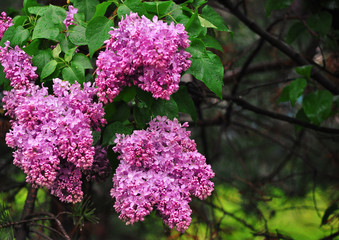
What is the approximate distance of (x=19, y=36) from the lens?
1.06 m

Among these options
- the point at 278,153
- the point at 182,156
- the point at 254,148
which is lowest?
the point at 182,156

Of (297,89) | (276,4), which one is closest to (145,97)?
(297,89)

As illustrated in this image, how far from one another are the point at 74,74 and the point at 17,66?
14 centimetres

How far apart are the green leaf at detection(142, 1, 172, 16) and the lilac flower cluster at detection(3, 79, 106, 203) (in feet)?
0.79

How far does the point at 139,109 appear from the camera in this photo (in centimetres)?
106

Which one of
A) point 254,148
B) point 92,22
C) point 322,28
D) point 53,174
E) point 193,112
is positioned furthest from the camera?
point 254,148

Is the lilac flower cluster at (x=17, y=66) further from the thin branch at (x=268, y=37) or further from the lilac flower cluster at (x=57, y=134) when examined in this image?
the thin branch at (x=268, y=37)

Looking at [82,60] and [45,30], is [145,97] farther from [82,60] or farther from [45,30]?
[45,30]

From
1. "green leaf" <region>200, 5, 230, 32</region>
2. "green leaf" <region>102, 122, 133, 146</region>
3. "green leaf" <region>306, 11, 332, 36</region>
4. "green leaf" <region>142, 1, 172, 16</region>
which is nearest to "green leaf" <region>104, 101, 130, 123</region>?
→ "green leaf" <region>102, 122, 133, 146</region>

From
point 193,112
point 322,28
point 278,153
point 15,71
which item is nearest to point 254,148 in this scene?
point 278,153

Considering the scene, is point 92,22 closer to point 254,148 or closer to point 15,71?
point 15,71

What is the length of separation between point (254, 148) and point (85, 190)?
285 centimetres

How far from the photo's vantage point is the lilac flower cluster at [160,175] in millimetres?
892

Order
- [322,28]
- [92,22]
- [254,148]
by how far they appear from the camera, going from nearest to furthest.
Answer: [92,22], [322,28], [254,148]
